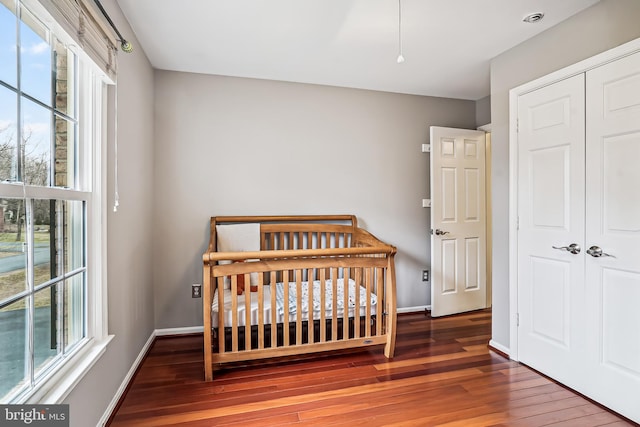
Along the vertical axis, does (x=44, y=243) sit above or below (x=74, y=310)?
above

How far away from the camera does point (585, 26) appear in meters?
2.02

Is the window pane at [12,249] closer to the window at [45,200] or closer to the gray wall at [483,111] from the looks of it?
the window at [45,200]

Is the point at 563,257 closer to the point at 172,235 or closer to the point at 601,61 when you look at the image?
the point at 601,61

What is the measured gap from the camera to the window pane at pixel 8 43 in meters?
1.07

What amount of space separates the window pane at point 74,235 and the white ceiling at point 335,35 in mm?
1191

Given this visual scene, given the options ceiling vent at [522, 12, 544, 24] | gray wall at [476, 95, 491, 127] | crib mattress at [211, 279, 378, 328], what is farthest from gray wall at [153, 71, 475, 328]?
ceiling vent at [522, 12, 544, 24]

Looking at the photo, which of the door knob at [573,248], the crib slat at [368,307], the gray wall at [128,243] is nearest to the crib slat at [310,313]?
the crib slat at [368,307]

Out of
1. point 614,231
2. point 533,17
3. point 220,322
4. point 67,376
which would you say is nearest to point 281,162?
point 220,322

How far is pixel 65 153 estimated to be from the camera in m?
1.52

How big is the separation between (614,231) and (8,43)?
2845mm

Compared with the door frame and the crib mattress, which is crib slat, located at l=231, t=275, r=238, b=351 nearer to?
the crib mattress

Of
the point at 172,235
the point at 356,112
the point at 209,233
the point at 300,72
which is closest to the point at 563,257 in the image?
the point at 356,112

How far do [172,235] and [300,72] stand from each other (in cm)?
183

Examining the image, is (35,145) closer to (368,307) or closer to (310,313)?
(310,313)
